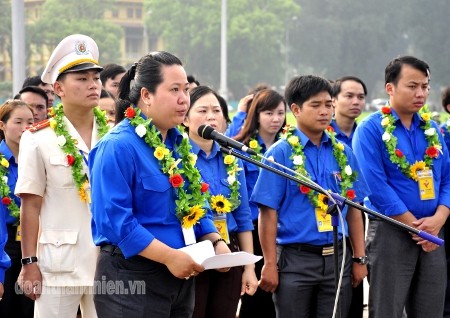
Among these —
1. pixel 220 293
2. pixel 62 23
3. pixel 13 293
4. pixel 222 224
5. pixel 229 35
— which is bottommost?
pixel 13 293

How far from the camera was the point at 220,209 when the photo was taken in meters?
5.40

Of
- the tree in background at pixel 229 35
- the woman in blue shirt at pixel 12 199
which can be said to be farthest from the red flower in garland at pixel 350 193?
the tree in background at pixel 229 35

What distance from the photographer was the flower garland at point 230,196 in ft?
17.7

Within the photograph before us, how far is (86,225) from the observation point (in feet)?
16.3

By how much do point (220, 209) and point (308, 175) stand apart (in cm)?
58

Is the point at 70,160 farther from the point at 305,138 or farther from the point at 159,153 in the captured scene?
the point at 305,138

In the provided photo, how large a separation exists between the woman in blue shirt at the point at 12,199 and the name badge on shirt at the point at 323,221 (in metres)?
2.03

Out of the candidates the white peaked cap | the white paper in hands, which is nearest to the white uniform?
the white peaked cap

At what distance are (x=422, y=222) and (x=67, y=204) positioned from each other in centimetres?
237

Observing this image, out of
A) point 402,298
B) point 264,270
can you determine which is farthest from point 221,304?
point 402,298

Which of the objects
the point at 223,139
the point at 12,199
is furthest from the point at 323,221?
the point at 12,199

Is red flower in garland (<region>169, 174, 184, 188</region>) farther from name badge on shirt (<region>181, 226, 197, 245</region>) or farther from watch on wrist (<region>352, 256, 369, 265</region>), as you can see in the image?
watch on wrist (<region>352, 256, 369, 265</region>)

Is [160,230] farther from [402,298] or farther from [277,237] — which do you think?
[402,298]

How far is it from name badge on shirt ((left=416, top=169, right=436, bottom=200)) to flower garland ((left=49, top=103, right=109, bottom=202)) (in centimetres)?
217
